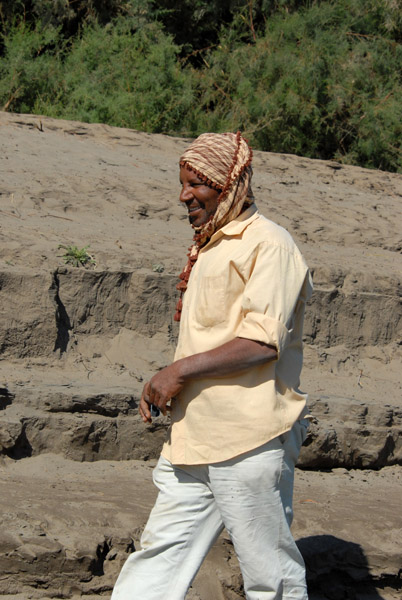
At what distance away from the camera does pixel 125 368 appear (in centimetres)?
493

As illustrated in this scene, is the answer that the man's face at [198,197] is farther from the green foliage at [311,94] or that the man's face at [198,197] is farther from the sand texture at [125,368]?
the green foliage at [311,94]

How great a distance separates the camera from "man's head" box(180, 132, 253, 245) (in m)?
2.41

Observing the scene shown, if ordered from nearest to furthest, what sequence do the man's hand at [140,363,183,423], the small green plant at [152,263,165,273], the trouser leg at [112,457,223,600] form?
the man's hand at [140,363,183,423] → the trouser leg at [112,457,223,600] → the small green plant at [152,263,165,273]

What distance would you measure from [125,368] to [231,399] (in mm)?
2664

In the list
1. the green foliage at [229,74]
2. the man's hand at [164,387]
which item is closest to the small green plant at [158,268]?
the man's hand at [164,387]

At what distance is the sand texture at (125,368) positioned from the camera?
347 centimetres

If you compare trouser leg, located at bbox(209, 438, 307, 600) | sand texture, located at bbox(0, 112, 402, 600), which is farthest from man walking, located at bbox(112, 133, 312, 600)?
sand texture, located at bbox(0, 112, 402, 600)

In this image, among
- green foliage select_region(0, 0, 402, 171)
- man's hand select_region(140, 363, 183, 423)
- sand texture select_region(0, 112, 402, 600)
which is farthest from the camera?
green foliage select_region(0, 0, 402, 171)

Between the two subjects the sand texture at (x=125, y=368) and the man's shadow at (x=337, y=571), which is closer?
the sand texture at (x=125, y=368)

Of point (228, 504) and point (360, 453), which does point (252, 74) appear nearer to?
point (360, 453)

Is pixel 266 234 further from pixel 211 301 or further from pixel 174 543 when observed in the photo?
pixel 174 543

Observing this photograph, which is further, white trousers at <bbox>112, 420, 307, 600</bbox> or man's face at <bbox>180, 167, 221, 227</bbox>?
man's face at <bbox>180, 167, 221, 227</bbox>

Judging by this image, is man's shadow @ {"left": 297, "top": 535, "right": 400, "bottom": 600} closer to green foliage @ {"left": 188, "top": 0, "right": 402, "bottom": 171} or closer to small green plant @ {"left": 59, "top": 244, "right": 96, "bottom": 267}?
small green plant @ {"left": 59, "top": 244, "right": 96, "bottom": 267}

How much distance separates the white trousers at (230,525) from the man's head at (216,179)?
0.70 metres
